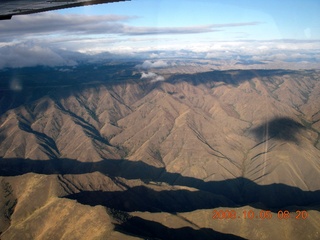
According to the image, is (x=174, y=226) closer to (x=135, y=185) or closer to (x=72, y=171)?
(x=135, y=185)

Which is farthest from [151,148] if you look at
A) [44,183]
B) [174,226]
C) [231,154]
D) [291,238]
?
[291,238]

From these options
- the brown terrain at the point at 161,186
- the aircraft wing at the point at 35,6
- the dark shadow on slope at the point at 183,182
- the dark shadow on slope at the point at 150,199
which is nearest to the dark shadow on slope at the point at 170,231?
the brown terrain at the point at 161,186

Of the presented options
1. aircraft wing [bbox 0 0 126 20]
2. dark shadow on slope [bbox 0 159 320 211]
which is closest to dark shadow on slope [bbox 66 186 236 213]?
dark shadow on slope [bbox 0 159 320 211]

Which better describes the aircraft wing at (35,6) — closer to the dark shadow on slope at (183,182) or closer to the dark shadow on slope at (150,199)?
the dark shadow on slope at (150,199)

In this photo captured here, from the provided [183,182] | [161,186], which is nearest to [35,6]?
[161,186]
